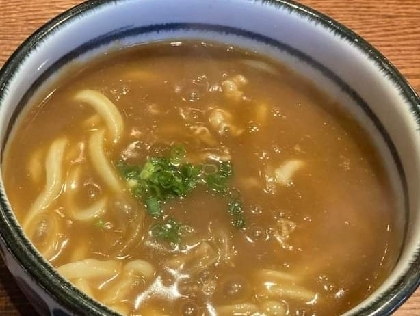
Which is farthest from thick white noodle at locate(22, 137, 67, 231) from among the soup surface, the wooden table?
the wooden table

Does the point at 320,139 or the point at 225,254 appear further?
the point at 320,139

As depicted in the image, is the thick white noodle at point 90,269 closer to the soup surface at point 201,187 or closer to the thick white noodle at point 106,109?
the soup surface at point 201,187

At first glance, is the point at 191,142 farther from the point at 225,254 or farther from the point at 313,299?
the point at 313,299

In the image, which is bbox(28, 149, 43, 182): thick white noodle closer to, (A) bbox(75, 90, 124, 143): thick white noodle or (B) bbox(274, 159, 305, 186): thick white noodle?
(A) bbox(75, 90, 124, 143): thick white noodle

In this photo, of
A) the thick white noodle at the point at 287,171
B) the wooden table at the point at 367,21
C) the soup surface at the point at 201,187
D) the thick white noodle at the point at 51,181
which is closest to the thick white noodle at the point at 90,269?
the soup surface at the point at 201,187

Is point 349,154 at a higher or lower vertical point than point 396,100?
lower

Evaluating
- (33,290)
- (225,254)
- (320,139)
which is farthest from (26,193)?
(320,139)
